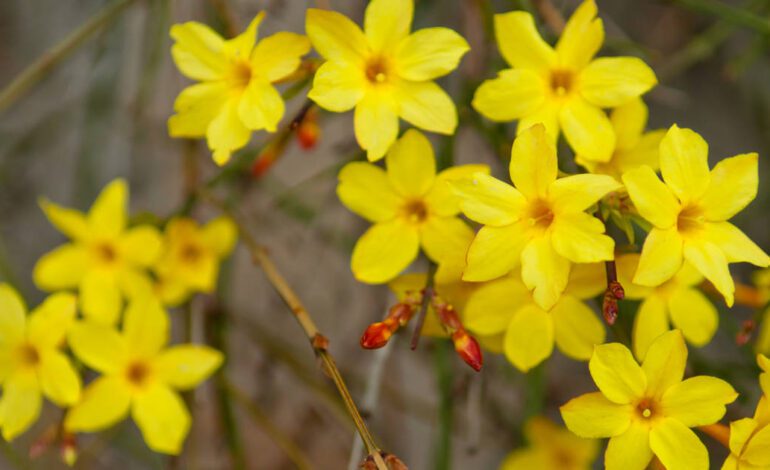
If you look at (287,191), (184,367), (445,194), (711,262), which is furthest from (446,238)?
(287,191)

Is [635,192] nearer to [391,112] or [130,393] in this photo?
[391,112]

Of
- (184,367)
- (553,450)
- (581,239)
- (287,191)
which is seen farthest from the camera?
(287,191)

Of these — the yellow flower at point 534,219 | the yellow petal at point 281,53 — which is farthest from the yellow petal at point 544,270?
the yellow petal at point 281,53

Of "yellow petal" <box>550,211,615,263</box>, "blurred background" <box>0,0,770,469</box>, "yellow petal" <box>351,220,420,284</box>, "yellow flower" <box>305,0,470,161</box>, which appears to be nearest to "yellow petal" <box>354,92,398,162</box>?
"yellow flower" <box>305,0,470,161</box>

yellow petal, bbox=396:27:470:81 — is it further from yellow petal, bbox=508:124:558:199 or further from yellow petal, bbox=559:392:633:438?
yellow petal, bbox=559:392:633:438

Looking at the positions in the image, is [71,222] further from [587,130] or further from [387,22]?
[587,130]

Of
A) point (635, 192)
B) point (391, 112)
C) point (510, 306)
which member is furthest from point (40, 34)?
point (635, 192)
